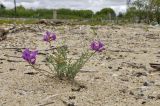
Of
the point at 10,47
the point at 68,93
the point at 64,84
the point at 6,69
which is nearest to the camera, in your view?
the point at 68,93

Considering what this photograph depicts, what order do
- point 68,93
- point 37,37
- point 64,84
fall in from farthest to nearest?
point 37,37 < point 64,84 < point 68,93

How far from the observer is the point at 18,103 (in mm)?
4777

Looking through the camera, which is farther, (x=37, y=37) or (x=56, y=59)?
(x=37, y=37)

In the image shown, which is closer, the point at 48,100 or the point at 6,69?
the point at 48,100

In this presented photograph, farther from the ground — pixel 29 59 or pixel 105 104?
pixel 29 59

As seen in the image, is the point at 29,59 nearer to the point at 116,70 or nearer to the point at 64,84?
the point at 64,84

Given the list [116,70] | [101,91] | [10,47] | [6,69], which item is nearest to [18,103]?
[101,91]

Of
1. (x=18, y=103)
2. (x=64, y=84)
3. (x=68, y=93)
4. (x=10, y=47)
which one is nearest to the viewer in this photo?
(x=18, y=103)

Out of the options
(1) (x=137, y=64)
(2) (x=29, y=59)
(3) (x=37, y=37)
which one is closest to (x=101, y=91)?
(2) (x=29, y=59)

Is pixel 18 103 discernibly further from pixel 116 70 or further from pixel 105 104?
pixel 116 70

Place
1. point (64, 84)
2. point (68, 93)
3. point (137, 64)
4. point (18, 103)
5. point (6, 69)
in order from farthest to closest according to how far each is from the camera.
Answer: point (137, 64)
point (6, 69)
point (64, 84)
point (68, 93)
point (18, 103)

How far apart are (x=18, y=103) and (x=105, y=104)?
2.77ft

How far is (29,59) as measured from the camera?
5449mm

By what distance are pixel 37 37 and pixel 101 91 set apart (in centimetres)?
670
